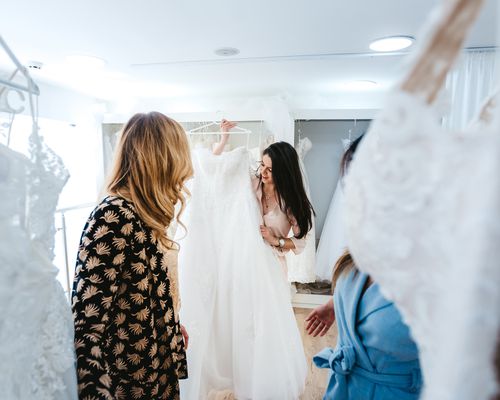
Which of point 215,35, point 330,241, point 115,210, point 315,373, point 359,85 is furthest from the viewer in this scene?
point 330,241

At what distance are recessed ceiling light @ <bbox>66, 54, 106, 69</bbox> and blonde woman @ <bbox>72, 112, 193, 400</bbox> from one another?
1146 mm

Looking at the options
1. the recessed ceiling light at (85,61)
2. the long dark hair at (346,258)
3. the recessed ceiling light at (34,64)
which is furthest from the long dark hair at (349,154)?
the recessed ceiling light at (34,64)

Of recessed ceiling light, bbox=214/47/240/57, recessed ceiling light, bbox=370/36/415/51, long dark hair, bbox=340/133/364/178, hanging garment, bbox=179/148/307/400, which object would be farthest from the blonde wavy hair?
recessed ceiling light, bbox=370/36/415/51

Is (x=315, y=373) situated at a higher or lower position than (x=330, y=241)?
lower

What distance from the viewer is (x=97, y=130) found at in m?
2.78

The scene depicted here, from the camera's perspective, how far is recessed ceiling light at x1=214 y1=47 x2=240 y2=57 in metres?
1.61

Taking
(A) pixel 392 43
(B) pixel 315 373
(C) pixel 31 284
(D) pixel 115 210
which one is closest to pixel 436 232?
(C) pixel 31 284

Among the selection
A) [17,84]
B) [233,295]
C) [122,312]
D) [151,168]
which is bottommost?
[233,295]

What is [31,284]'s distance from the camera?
0.51 meters

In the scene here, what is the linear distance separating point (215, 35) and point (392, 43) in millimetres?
849

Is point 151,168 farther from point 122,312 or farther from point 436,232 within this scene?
point 436,232

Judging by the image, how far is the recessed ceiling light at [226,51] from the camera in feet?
5.30

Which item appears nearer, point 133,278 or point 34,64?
point 133,278

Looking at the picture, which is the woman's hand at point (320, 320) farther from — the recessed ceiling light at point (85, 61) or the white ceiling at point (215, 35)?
the recessed ceiling light at point (85, 61)
